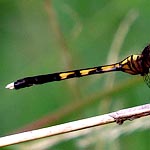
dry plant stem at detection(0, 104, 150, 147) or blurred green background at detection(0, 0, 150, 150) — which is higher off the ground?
blurred green background at detection(0, 0, 150, 150)

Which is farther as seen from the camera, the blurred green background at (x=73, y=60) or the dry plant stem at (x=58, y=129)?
the blurred green background at (x=73, y=60)

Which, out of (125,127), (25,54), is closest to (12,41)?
(25,54)

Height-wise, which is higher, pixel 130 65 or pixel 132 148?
pixel 130 65

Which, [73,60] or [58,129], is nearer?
[58,129]

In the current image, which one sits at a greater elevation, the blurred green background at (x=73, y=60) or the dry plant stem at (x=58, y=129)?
the blurred green background at (x=73, y=60)

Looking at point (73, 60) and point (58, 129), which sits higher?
point (73, 60)

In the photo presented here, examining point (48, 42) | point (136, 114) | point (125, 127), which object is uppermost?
point (48, 42)

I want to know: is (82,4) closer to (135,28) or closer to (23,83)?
(135,28)

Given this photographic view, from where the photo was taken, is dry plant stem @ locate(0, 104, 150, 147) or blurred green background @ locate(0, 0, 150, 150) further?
blurred green background @ locate(0, 0, 150, 150)
